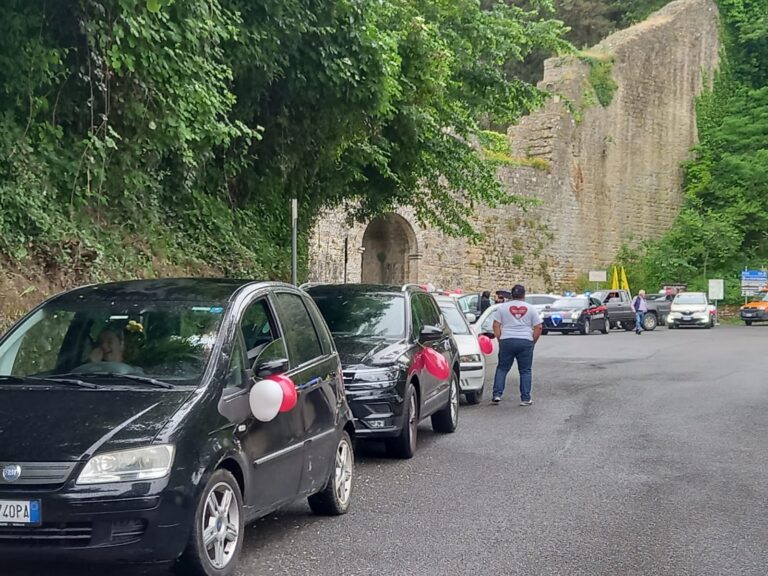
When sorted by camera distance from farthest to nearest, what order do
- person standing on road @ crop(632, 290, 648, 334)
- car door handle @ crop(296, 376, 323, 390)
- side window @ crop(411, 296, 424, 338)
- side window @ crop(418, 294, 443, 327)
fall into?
1. person standing on road @ crop(632, 290, 648, 334)
2. side window @ crop(418, 294, 443, 327)
3. side window @ crop(411, 296, 424, 338)
4. car door handle @ crop(296, 376, 323, 390)

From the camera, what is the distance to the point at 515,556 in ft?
19.3

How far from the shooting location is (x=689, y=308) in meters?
41.2

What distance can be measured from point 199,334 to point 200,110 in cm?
492

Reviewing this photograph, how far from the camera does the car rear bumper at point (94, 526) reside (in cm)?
461

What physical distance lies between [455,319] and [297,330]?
26.3 ft

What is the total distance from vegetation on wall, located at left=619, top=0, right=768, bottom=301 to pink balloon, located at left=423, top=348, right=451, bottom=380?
39001mm

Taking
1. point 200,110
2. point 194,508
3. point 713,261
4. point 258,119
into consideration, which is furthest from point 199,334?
point 713,261

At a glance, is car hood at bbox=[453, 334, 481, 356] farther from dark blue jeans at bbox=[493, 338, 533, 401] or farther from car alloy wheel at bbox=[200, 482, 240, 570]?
car alloy wheel at bbox=[200, 482, 240, 570]

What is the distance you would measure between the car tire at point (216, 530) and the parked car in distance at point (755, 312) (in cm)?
4078

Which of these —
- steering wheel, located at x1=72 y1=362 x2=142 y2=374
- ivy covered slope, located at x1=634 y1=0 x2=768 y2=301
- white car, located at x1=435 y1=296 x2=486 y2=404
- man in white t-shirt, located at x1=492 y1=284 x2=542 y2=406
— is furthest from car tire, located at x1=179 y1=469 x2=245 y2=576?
ivy covered slope, located at x1=634 y1=0 x2=768 y2=301

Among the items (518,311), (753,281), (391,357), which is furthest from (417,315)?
(753,281)

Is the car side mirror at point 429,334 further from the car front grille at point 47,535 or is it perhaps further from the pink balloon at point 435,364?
the car front grille at point 47,535

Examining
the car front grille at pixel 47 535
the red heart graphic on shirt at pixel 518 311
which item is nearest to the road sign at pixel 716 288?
the red heart graphic on shirt at pixel 518 311

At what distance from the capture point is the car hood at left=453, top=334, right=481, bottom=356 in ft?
45.1
